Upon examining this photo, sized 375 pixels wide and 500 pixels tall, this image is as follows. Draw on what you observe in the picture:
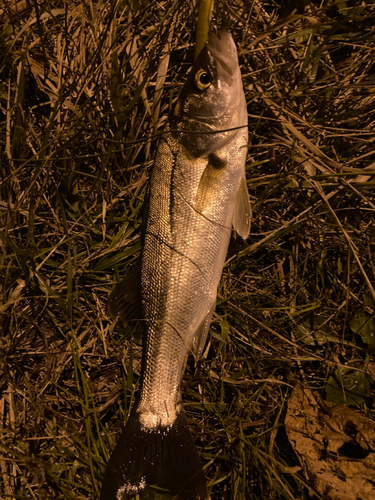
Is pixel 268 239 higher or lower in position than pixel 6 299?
higher

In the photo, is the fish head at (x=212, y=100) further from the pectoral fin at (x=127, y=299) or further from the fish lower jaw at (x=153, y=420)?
the fish lower jaw at (x=153, y=420)

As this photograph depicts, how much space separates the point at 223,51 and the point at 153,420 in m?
1.94

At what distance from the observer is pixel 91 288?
2139mm

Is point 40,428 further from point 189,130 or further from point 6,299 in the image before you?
point 189,130

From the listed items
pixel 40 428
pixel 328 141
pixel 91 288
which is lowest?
pixel 40 428

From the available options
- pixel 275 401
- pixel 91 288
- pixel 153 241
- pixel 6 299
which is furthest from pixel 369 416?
pixel 6 299

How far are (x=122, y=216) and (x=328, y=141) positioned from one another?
4.57 feet

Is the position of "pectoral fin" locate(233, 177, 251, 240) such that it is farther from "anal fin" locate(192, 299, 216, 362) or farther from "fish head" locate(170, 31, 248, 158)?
"anal fin" locate(192, 299, 216, 362)

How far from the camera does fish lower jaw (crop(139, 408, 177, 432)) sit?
1.77 metres

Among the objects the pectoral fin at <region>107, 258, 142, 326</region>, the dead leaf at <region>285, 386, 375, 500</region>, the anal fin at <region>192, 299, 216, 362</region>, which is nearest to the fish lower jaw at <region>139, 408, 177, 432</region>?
the anal fin at <region>192, 299, 216, 362</region>

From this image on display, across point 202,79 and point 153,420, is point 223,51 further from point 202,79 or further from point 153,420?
point 153,420

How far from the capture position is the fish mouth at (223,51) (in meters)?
1.75

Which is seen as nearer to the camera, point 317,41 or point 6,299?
point 6,299

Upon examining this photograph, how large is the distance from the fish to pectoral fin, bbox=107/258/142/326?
11 centimetres
